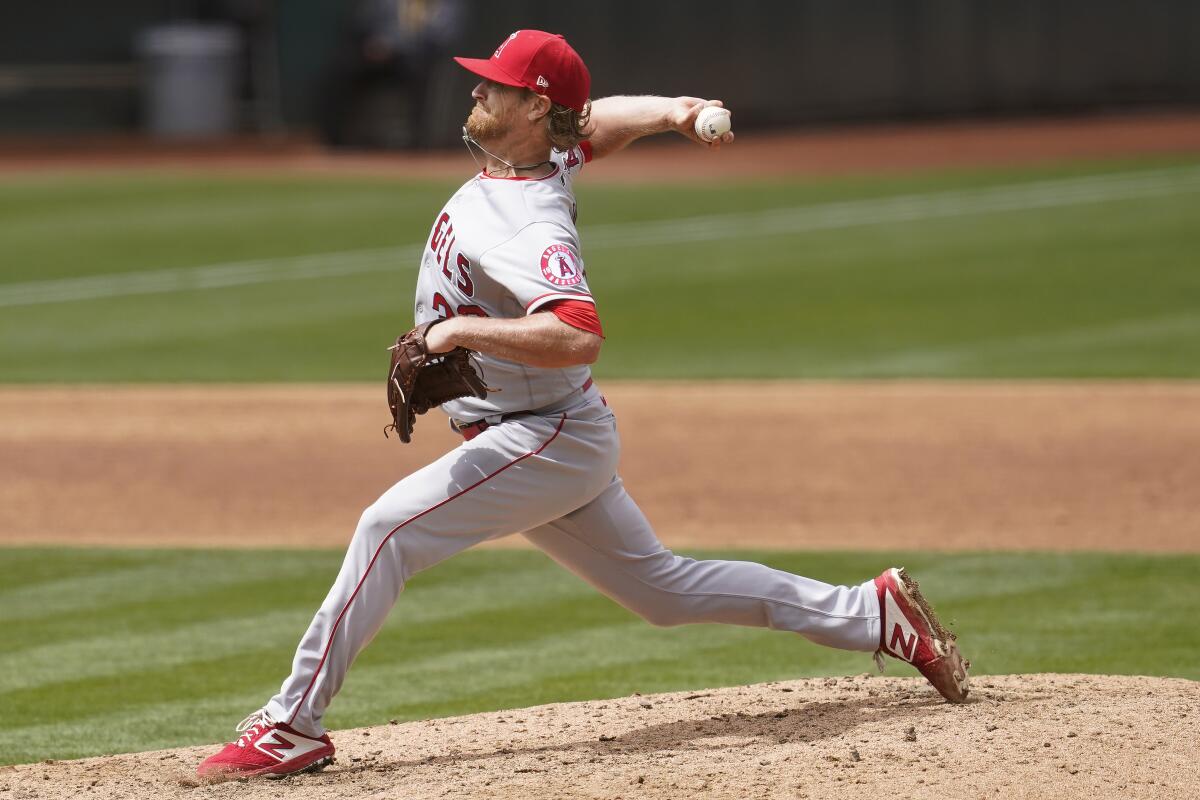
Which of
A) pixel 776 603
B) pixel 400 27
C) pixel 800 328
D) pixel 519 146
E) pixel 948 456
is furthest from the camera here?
pixel 400 27

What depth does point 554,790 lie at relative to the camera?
4.42 m

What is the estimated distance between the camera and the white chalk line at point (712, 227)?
55.7 feet

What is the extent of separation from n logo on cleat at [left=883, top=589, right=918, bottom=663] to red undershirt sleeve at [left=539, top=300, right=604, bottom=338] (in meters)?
1.26

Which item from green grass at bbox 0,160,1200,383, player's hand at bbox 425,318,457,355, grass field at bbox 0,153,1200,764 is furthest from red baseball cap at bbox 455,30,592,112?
green grass at bbox 0,160,1200,383

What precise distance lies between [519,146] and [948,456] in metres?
5.74

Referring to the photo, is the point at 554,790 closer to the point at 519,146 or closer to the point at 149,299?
the point at 519,146

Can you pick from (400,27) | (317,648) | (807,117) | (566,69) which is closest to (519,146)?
(566,69)

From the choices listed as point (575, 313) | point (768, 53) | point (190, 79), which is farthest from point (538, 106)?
point (190, 79)

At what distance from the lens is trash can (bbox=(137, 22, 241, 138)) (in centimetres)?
2484

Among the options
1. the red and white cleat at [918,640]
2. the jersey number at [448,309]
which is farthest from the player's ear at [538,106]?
the red and white cleat at [918,640]

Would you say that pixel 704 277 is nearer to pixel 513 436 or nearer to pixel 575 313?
pixel 513 436

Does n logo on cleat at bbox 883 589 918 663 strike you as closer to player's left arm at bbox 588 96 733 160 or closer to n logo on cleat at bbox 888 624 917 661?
n logo on cleat at bbox 888 624 917 661

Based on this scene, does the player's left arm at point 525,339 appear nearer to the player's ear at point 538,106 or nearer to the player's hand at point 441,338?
the player's hand at point 441,338

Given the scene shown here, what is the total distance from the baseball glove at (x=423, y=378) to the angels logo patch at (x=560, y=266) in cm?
29
